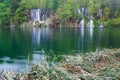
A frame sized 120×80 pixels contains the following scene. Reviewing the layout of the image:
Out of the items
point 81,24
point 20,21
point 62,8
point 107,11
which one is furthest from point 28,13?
point 107,11

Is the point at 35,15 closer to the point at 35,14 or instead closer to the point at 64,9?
the point at 35,14

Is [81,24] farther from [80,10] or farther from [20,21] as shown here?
[20,21]

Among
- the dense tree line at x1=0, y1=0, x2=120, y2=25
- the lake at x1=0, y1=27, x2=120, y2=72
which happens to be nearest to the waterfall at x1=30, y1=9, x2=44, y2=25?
the dense tree line at x1=0, y1=0, x2=120, y2=25

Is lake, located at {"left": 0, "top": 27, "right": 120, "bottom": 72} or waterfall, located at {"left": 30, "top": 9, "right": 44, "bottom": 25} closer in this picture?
lake, located at {"left": 0, "top": 27, "right": 120, "bottom": 72}

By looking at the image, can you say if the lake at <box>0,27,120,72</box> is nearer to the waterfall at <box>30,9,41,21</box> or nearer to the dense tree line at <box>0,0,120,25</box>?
the dense tree line at <box>0,0,120,25</box>

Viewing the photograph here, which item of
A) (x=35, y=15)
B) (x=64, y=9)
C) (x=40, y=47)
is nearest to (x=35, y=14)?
(x=35, y=15)

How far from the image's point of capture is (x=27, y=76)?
28.3 feet

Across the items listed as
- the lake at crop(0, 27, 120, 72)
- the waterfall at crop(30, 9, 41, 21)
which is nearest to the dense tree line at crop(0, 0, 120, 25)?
the waterfall at crop(30, 9, 41, 21)

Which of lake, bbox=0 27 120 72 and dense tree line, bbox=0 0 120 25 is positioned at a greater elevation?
dense tree line, bbox=0 0 120 25

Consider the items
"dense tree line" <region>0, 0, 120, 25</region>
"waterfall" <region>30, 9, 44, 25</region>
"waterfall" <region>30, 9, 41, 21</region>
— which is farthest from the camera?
"waterfall" <region>30, 9, 41, 21</region>

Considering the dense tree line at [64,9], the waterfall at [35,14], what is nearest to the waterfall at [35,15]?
the waterfall at [35,14]

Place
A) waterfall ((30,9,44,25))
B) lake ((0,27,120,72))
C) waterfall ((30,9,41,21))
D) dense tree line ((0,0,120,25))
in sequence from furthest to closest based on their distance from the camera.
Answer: waterfall ((30,9,41,21)) < waterfall ((30,9,44,25)) < dense tree line ((0,0,120,25)) < lake ((0,27,120,72))

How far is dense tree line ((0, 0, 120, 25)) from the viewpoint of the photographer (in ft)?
456

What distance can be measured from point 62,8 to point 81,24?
18457 mm
